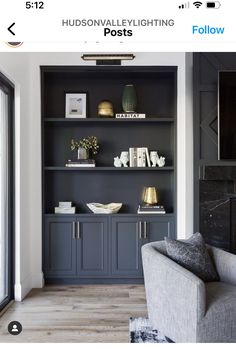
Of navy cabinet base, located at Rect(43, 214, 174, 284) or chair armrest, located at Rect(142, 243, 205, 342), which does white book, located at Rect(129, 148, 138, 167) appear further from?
chair armrest, located at Rect(142, 243, 205, 342)

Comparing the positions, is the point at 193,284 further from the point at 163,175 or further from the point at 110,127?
the point at 110,127

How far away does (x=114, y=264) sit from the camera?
3.58m

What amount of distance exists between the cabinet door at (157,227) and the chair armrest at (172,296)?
113cm

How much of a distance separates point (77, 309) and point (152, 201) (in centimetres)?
134

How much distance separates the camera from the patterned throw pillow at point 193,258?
2.28 m

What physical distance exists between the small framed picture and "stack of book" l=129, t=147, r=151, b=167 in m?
0.67

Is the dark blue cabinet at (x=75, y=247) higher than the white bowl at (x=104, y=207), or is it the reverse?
the white bowl at (x=104, y=207)

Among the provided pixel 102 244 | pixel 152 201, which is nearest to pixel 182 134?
pixel 152 201

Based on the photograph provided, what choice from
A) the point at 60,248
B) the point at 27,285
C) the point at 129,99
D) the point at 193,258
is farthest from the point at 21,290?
the point at 129,99

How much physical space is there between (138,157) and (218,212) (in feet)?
3.27
